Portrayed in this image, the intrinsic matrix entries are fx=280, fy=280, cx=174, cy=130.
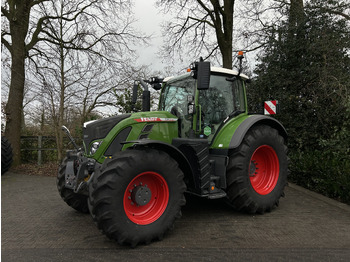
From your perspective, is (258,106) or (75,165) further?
(258,106)

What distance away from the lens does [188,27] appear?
11781 millimetres

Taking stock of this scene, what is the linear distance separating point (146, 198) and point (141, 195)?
79 millimetres

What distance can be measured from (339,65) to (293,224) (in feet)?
15.7

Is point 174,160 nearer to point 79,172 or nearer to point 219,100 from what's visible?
point 79,172

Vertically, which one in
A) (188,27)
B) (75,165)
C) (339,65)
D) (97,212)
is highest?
(188,27)

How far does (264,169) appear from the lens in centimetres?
484

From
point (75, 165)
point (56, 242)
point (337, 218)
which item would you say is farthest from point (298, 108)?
point (56, 242)

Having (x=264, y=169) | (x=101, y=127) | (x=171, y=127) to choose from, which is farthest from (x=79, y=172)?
(x=264, y=169)

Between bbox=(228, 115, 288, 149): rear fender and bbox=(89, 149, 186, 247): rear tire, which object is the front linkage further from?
bbox=(228, 115, 288, 149): rear fender

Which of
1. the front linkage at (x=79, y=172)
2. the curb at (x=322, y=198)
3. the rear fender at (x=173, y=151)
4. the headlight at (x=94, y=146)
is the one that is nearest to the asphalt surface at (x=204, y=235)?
the curb at (x=322, y=198)

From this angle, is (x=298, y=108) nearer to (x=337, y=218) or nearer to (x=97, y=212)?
(x=337, y=218)

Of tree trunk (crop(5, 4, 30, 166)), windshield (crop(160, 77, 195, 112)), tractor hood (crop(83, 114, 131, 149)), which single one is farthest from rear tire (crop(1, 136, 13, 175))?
windshield (crop(160, 77, 195, 112))

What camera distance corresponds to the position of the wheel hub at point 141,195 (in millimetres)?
3334

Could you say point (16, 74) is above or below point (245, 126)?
above
